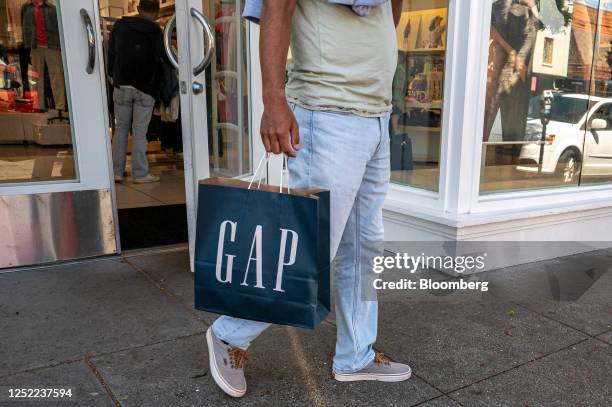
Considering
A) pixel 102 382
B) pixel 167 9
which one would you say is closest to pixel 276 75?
pixel 102 382

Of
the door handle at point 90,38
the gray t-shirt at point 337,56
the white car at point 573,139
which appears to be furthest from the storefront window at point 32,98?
the white car at point 573,139

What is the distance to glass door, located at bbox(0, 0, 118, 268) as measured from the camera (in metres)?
3.34

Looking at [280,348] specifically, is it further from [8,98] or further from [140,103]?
[140,103]

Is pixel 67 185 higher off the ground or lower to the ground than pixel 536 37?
lower

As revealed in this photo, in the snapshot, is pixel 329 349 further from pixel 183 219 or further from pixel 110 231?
pixel 183 219

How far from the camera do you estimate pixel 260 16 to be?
1.78 m

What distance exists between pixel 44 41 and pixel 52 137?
634 mm

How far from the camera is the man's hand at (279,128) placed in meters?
1.76

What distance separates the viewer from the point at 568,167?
4.51 metres

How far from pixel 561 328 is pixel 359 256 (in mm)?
1485

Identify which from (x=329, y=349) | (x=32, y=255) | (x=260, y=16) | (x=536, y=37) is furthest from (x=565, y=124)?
(x=32, y=255)

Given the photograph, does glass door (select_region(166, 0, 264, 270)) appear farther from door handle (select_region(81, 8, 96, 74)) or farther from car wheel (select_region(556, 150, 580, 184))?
car wheel (select_region(556, 150, 580, 184))

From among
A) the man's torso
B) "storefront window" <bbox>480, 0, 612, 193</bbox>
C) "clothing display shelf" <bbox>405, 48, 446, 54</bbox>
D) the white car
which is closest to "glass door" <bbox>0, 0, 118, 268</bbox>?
the man's torso

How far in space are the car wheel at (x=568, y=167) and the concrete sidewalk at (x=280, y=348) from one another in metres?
1.29
